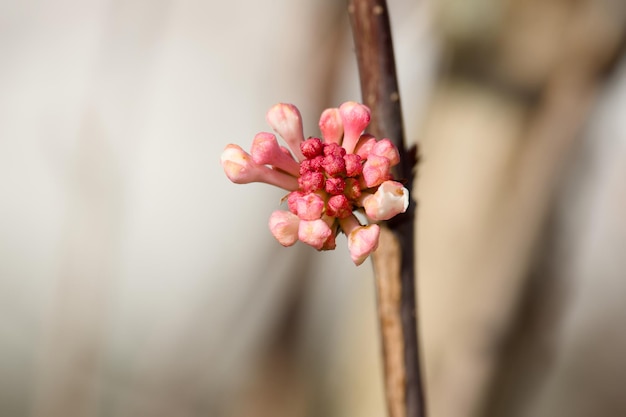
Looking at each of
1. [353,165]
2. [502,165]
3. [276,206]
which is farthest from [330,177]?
[276,206]

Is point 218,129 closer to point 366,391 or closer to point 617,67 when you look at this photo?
point 366,391

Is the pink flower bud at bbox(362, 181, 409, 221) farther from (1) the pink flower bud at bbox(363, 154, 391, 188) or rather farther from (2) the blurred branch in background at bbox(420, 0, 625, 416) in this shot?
(2) the blurred branch in background at bbox(420, 0, 625, 416)

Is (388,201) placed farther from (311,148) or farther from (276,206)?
(276,206)

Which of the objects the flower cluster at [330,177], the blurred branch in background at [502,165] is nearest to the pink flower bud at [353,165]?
the flower cluster at [330,177]

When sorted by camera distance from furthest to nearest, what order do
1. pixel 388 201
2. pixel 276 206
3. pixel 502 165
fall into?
pixel 276 206 < pixel 502 165 < pixel 388 201

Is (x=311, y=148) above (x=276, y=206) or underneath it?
above

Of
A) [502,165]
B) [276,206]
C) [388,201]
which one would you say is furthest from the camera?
[276,206]

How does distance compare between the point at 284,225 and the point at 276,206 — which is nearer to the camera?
the point at 284,225
